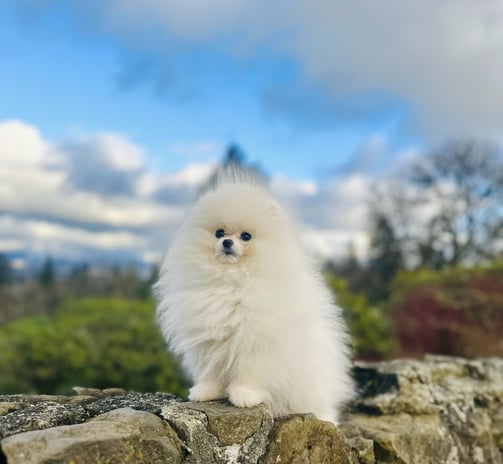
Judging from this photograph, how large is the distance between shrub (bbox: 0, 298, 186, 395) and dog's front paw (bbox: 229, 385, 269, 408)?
9.08 m

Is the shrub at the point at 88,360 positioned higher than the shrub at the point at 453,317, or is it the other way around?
the shrub at the point at 453,317

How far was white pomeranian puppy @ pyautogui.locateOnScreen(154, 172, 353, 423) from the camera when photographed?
2.97 m

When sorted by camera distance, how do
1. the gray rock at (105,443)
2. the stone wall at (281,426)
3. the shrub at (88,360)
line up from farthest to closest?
the shrub at (88,360) < the stone wall at (281,426) < the gray rock at (105,443)

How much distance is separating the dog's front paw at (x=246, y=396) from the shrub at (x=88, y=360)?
9.08m

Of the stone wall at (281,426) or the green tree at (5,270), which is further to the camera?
the green tree at (5,270)

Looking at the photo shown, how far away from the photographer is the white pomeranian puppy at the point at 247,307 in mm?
2969

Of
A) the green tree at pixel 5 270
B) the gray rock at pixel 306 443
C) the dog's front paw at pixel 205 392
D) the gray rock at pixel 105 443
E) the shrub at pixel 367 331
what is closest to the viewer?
the gray rock at pixel 105 443

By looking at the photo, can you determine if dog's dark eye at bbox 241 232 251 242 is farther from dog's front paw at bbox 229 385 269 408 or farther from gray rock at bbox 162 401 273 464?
gray rock at bbox 162 401 273 464

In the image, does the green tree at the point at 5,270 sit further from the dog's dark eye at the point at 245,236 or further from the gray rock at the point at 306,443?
the gray rock at the point at 306,443

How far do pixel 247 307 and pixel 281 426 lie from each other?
2.03 ft

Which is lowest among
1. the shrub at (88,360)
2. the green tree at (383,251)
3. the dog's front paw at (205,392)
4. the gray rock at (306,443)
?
the shrub at (88,360)

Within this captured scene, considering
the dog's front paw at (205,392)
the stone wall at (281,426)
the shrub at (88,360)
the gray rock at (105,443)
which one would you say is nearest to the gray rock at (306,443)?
the stone wall at (281,426)

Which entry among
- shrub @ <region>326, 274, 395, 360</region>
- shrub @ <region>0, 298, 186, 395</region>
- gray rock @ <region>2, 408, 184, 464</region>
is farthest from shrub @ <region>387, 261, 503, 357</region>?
gray rock @ <region>2, 408, 184, 464</region>

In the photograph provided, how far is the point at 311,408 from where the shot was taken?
3.16m
